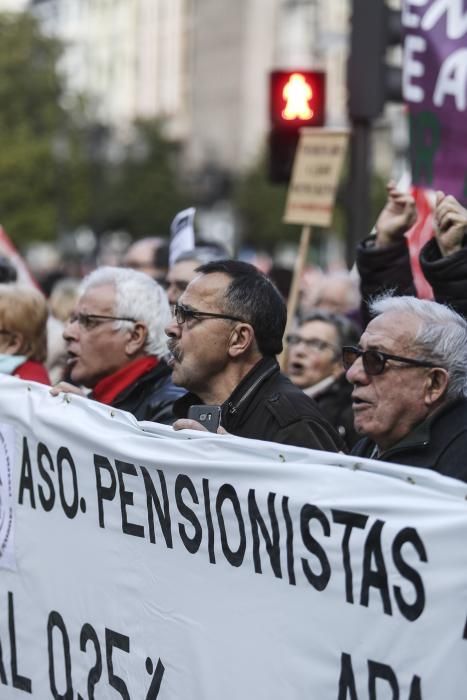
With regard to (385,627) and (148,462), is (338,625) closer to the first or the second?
(385,627)

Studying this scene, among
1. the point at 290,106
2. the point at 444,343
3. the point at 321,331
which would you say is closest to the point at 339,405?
the point at 321,331

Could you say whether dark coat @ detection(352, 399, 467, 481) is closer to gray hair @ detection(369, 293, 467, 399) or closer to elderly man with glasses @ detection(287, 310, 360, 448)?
gray hair @ detection(369, 293, 467, 399)

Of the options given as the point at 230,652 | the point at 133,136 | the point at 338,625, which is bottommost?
the point at 133,136

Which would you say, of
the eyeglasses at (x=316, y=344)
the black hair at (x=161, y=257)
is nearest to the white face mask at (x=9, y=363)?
the eyeglasses at (x=316, y=344)

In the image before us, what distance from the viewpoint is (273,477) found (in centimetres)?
371

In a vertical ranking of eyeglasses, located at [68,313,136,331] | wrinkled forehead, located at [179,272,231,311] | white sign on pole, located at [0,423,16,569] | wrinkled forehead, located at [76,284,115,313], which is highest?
wrinkled forehead, located at [179,272,231,311]

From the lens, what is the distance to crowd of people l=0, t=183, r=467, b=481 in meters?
4.10

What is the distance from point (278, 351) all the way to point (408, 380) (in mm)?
863

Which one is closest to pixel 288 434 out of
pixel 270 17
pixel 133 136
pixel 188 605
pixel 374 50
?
pixel 188 605

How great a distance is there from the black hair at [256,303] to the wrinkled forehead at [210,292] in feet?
0.05

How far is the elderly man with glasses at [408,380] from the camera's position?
160 inches

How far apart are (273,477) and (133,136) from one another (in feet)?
183

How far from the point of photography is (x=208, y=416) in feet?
14.3

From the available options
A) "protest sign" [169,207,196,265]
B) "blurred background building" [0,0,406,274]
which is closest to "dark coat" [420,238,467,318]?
"protest sign" [169,207,196,265]
